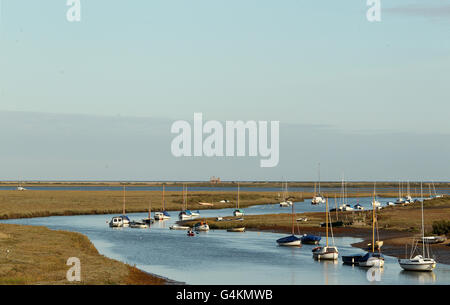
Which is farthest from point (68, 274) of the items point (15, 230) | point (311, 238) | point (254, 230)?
point (254, 230)

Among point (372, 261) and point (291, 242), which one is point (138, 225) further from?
point (372, 261)

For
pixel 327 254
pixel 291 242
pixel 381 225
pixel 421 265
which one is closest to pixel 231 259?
pixel 327 254

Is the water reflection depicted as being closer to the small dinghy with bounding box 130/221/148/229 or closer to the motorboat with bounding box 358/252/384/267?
the motorboat with bounding box 358/252/384/267

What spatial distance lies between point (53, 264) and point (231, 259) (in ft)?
75.7

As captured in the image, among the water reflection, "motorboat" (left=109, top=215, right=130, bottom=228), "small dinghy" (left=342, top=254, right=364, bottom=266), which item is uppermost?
"motorboat" (left=109, top=215, right=130, bottom=228)

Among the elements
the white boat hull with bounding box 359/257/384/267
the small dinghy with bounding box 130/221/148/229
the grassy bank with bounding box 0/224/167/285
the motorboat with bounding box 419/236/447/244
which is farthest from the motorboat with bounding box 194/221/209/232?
the white boat hull with bounding box 359/257/384/267

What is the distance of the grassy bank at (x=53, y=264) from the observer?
4978 centimetres

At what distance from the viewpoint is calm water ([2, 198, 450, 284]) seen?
199 feet

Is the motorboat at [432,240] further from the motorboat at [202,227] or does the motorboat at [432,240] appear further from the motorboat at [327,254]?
the motorboat at [202,227]

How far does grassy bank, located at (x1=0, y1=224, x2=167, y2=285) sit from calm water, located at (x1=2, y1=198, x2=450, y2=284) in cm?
451

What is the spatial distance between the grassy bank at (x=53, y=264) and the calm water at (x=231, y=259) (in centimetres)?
451

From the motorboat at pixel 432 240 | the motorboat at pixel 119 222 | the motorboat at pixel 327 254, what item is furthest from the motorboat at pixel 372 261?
the motorboat at pixel 119 222
